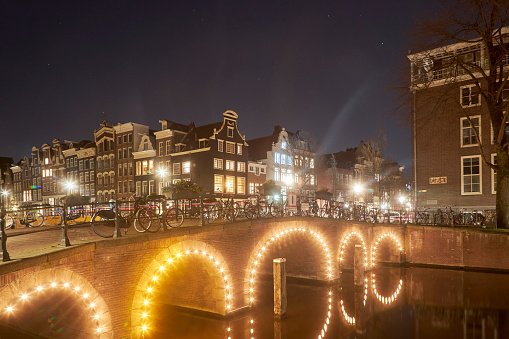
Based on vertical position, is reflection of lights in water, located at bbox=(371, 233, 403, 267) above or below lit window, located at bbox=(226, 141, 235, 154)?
below

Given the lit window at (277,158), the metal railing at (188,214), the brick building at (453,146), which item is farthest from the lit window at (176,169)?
the brick building at (453,146)

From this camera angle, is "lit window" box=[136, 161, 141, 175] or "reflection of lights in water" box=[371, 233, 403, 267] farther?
"lit window" box=[136, 161, 141, 175]

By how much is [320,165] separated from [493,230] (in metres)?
31.0

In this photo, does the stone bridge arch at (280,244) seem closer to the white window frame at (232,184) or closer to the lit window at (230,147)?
the white window frame at (232,184)

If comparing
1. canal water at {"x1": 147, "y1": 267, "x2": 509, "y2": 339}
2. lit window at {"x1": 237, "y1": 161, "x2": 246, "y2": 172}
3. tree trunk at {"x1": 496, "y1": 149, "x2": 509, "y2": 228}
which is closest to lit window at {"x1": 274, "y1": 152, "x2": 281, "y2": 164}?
lit window at {"x1": 237, "y1": 161, "x2": 246, "y2": 172}

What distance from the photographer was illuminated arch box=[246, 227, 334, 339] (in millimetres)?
16658

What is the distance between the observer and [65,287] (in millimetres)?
9562

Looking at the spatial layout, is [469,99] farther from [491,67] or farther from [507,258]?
[507,258]

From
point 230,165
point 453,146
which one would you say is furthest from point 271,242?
point 230,165

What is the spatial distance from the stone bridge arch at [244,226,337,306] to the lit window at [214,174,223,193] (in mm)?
17935

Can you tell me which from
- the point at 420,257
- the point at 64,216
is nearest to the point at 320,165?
the point at 420,257

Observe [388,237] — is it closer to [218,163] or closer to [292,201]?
[292,201]

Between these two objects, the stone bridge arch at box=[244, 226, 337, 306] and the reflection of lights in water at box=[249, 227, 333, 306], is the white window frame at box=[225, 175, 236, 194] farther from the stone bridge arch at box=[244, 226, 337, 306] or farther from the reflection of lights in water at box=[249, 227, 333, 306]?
the reflection of lights in water at box=[249, 227, 333, 306]

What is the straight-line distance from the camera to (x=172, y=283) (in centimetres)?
1744
